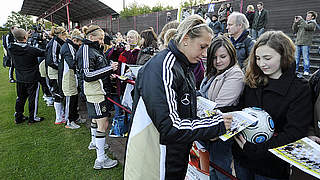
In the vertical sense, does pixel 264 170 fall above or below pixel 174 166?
below

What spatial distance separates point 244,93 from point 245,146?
585 mm

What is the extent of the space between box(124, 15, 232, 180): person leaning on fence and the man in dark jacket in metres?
4.92

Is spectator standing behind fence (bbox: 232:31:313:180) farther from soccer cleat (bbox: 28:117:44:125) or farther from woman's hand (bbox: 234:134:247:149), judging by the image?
soccer cleat (bbox: 28:117:44:125)

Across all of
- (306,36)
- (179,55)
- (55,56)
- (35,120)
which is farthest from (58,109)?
(306,36)

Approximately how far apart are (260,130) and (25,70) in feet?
18.7

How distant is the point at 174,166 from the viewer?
1.58 m

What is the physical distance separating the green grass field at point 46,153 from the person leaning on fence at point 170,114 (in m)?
2.11

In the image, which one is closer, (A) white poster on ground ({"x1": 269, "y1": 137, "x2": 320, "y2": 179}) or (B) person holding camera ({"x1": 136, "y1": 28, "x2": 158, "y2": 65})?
(A) white poster on ground ({"x1": 269, "y1": 137, "x2": 320, "y2": 179})

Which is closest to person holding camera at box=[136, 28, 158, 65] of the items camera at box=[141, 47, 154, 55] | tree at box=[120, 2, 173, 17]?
camera at box=[141, 47, 154, 55]

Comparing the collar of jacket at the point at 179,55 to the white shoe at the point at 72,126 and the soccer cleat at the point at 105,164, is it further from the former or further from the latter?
the white shoe at the point at 72,126

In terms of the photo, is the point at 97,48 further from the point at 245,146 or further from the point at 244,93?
the point at 245,146

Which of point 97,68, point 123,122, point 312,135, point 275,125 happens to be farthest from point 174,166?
point 123,122

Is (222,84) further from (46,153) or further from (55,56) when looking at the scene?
(55,56)

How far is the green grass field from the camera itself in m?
3.52
